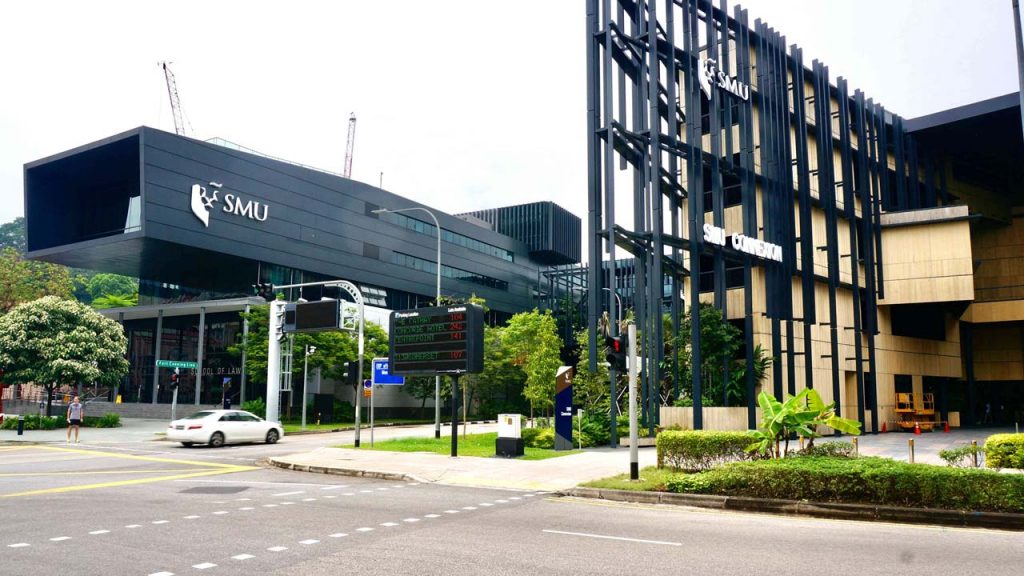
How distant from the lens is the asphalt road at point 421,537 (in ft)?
29.1

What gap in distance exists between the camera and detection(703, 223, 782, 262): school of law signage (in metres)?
31.6

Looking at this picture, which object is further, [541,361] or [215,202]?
[215,202]

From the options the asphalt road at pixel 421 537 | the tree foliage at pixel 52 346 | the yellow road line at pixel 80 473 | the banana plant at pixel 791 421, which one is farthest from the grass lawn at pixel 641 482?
the tree foliage at pixel 52 346

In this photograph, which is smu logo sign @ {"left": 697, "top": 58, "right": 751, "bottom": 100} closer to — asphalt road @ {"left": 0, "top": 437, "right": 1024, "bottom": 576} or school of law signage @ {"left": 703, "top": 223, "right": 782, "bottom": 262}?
school of law signage @ {"left": 703, "top": 223, "right": 782, "bottom": 262}

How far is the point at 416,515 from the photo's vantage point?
12.9 m

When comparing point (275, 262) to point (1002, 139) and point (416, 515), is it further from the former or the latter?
point (1002, 139)

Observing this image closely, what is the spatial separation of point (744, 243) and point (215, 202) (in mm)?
33497

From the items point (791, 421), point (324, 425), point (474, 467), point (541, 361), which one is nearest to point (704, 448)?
point (791, 421)

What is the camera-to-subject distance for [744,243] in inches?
1292

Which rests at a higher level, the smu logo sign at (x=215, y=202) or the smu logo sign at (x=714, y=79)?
the smu logo sign at (x=714, y=79)

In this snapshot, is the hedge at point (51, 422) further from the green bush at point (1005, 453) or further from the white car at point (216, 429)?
the green bush at point (1005, 453)

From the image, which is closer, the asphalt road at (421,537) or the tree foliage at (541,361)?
the asphalt road at (421,537)

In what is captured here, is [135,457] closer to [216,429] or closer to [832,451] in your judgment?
[216,429]

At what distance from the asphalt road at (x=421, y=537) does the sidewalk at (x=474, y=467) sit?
4.76 ft
